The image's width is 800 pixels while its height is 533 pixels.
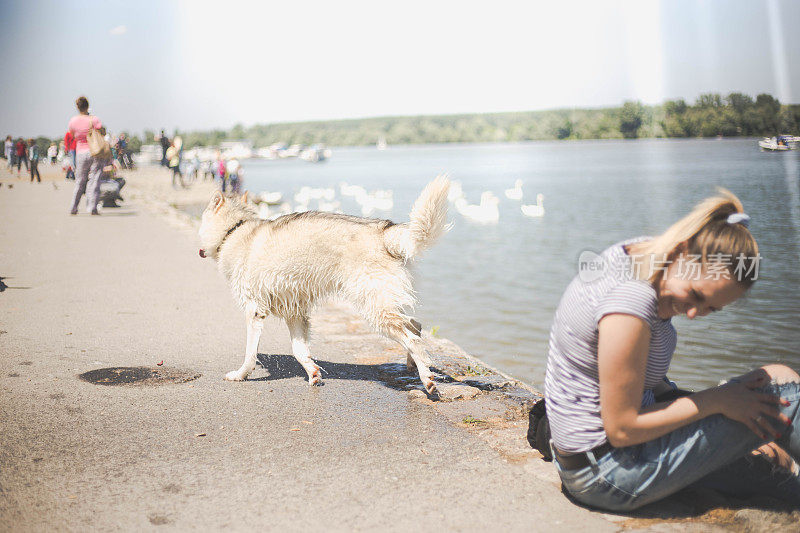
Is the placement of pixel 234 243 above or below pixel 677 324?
above

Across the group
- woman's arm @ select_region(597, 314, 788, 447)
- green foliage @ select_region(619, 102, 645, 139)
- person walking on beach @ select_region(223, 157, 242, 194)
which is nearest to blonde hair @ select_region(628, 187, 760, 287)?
woman's arm @ select_region(597, 314, 788, 447)

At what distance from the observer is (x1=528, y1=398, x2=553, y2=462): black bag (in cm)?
363

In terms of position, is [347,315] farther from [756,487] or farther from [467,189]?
[467,189]

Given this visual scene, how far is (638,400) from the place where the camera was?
2977mm

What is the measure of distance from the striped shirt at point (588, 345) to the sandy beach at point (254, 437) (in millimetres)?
493

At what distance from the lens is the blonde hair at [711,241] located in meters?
2.80

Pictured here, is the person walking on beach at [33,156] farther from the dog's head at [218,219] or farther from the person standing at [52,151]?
the dog's head at [218,219]

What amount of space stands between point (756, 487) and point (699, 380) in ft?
16.0

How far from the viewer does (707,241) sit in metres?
2.81

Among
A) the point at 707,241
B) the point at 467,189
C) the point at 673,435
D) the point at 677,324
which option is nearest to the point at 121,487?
the point at 673,435

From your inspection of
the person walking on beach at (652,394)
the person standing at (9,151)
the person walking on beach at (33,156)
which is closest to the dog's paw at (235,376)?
the person walking on beach at (652,394)

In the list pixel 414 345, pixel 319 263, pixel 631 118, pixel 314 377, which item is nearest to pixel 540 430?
pixel 414 345

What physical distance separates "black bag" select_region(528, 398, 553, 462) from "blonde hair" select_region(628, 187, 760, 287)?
1115 millimetres

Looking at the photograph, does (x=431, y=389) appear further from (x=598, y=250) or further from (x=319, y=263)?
(x=598, y=250)
